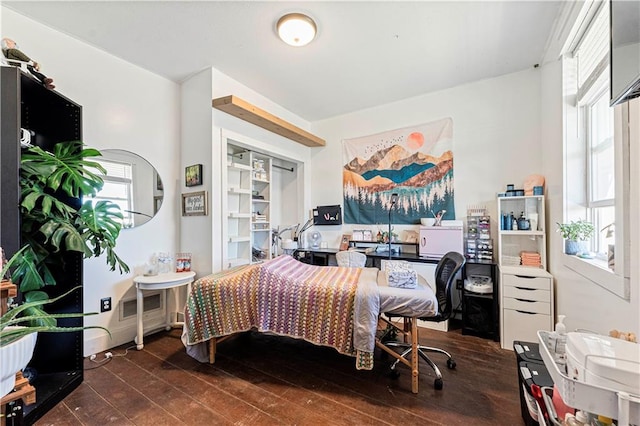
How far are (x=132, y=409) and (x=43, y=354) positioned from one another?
882mm

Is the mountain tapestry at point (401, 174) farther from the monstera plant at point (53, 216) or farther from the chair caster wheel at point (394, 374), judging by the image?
the monstera plant at point (53, 216)

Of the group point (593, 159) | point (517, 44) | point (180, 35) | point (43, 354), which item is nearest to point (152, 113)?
point (180, 35)

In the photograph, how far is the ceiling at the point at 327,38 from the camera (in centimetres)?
196

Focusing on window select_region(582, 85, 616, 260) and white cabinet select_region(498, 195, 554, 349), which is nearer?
window select_region(582, 85, 616, 260)

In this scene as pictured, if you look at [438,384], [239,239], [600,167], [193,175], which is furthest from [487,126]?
[193,175]

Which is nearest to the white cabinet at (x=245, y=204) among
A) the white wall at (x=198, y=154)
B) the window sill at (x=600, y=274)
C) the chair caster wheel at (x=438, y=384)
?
the white wall at (x=198, y=154)

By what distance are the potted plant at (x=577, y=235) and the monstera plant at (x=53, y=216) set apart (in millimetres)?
3309

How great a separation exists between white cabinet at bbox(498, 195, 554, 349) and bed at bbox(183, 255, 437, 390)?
1.03m

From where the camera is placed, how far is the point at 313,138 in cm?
383

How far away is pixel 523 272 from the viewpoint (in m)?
2.37

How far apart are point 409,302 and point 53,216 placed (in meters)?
2.35

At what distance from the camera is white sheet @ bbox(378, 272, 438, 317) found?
1.71 meters

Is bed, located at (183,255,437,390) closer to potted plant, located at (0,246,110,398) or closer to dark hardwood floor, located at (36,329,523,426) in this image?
dark hardwood floor, located at (36,329,523,426)

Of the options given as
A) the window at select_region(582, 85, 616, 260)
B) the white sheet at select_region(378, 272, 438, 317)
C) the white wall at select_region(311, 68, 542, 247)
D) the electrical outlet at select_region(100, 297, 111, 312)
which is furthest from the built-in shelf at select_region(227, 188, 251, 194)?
the window at select_region(582, 85, 616, 260)
